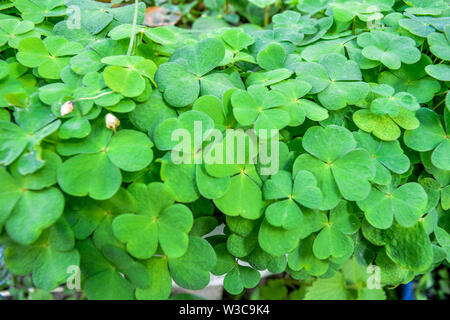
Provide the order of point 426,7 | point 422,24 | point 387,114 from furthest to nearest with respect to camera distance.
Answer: point 426,7 < point 422,24 < point 387,114

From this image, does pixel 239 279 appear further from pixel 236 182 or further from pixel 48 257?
pixel 48 257

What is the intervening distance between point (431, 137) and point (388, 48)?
25 centimetres

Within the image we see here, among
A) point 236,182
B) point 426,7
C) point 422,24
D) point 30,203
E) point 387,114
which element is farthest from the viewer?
point 426,7

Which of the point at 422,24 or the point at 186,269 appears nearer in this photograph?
the point at 186,269

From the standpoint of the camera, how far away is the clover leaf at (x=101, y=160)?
0.61m

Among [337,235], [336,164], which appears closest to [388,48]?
[336,164]

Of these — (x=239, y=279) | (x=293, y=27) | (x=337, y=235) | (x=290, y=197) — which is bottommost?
(x=239, y=279)

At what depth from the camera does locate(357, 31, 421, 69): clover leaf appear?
0.83m

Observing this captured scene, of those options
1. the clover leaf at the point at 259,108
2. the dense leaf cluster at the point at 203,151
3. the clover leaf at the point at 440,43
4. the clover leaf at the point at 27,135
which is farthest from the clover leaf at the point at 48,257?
the clover leaf at the point at 440,43

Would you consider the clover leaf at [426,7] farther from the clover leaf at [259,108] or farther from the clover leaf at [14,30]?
the clover leaf at [14,30]

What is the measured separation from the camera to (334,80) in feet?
2.66

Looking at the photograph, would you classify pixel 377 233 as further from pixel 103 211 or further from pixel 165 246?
pixel 103 211

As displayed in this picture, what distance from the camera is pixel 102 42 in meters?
0.80
